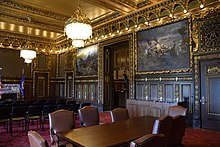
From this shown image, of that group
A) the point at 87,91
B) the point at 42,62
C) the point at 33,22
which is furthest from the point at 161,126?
the point at 42,62

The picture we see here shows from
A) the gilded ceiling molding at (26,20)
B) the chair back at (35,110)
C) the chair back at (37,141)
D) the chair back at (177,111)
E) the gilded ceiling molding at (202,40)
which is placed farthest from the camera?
the gilded ceiling molding at (26,20)

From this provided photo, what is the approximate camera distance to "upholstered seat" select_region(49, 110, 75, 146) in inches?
138

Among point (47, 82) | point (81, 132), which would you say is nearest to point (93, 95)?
point (47, 82)

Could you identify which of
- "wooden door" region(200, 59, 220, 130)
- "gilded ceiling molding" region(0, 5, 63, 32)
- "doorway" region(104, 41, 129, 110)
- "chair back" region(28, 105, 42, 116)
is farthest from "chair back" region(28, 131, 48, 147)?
"doorway" region(104, 41, 129, 110)

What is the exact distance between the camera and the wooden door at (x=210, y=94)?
19.9 feet

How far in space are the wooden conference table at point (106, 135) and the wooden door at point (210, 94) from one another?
3.70 meters

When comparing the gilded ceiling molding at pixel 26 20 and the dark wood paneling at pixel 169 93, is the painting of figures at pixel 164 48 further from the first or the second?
the gilded ceiling molding at pixel 26 20

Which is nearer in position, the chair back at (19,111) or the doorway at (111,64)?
the chair back at (19,111)

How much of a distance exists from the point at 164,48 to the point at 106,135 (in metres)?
5.65

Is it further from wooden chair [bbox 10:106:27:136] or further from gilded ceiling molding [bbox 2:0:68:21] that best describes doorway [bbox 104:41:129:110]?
wooden chair [bbox 10:106:27:136]

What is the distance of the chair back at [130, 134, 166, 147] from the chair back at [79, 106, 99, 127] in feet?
8.09

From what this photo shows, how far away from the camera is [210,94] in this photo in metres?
6.25

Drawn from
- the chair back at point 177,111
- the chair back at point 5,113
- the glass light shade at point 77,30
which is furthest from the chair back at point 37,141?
the chair back at point 5,113

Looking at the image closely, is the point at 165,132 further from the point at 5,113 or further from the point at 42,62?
the point at 42,62
